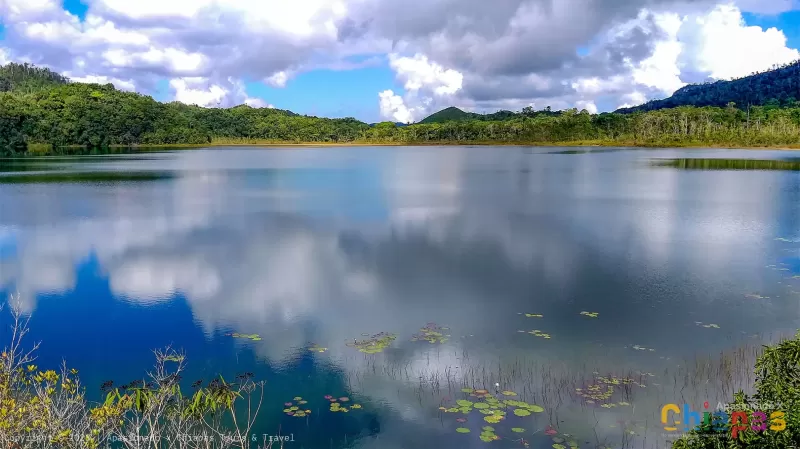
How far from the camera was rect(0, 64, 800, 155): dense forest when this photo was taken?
320 feet

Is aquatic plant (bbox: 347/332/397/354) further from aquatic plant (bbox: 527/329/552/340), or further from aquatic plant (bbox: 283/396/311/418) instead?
aquatic plant (bbox: 527/329/552/340)

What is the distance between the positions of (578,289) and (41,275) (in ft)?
45.7

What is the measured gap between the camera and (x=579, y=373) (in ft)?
29.8

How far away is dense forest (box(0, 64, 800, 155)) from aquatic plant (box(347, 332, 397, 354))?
308 ft

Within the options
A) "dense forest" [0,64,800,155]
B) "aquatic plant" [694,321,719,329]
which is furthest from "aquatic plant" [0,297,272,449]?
"dense forest" [0,64,800,155]

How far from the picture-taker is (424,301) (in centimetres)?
1293

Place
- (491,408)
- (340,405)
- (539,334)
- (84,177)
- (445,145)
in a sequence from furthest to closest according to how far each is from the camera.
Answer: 1. (445,145)
2. (84,177)
3. (539,334)
4. (340,405)
5. (491,408)

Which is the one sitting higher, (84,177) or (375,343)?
(84,177)

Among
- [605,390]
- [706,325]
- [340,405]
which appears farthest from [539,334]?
[340,405]

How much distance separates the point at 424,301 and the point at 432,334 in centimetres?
209

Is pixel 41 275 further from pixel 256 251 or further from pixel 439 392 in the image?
pixel 439 392

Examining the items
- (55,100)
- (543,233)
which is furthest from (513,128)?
(543,233)

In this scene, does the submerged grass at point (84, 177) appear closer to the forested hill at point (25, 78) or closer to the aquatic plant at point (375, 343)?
the aquatic plant at point (375, 343)

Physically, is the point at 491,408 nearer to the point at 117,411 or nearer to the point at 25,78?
the point at 117,411
